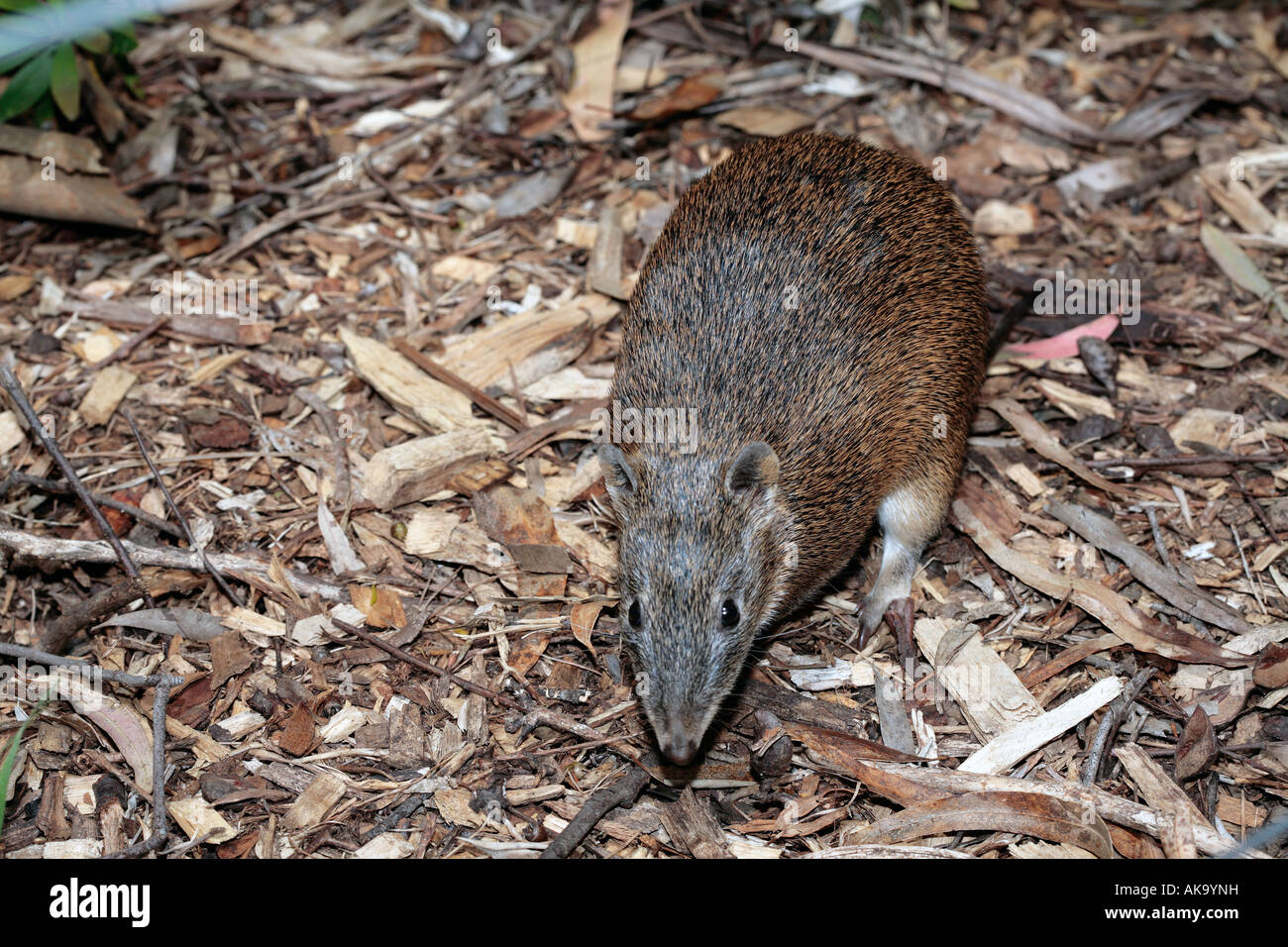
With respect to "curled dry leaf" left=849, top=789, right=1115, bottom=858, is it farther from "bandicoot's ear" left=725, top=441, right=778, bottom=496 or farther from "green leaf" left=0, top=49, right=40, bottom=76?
"green leaf" left=0, top=49, right=40, bottom=76

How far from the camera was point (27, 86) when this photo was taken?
5887mm

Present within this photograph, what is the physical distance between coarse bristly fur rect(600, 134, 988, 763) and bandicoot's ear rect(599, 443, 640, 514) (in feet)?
0.04

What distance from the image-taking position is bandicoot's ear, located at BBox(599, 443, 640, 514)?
14.0 feet

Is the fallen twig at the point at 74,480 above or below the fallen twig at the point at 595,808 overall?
above

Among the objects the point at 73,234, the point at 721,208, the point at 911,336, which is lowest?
the point at 73,234

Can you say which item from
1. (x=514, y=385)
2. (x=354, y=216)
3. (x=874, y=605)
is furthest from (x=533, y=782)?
(x=354, y=216)

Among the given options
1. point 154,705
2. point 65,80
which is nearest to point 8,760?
point 154,705

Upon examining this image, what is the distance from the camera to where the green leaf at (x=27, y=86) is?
582cm

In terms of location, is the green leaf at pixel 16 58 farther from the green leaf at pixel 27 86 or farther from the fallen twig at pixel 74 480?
the fallen twig at pixel 74 480

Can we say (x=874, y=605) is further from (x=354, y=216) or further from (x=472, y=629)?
(x=354, y=216)

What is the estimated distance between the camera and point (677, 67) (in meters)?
7.30

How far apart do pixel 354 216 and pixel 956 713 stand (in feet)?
14.6

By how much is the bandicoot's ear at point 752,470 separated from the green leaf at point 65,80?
4.30 m

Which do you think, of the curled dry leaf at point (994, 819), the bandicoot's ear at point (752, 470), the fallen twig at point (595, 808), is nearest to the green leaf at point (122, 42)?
the bandicoot's ear at point (752, 470)
